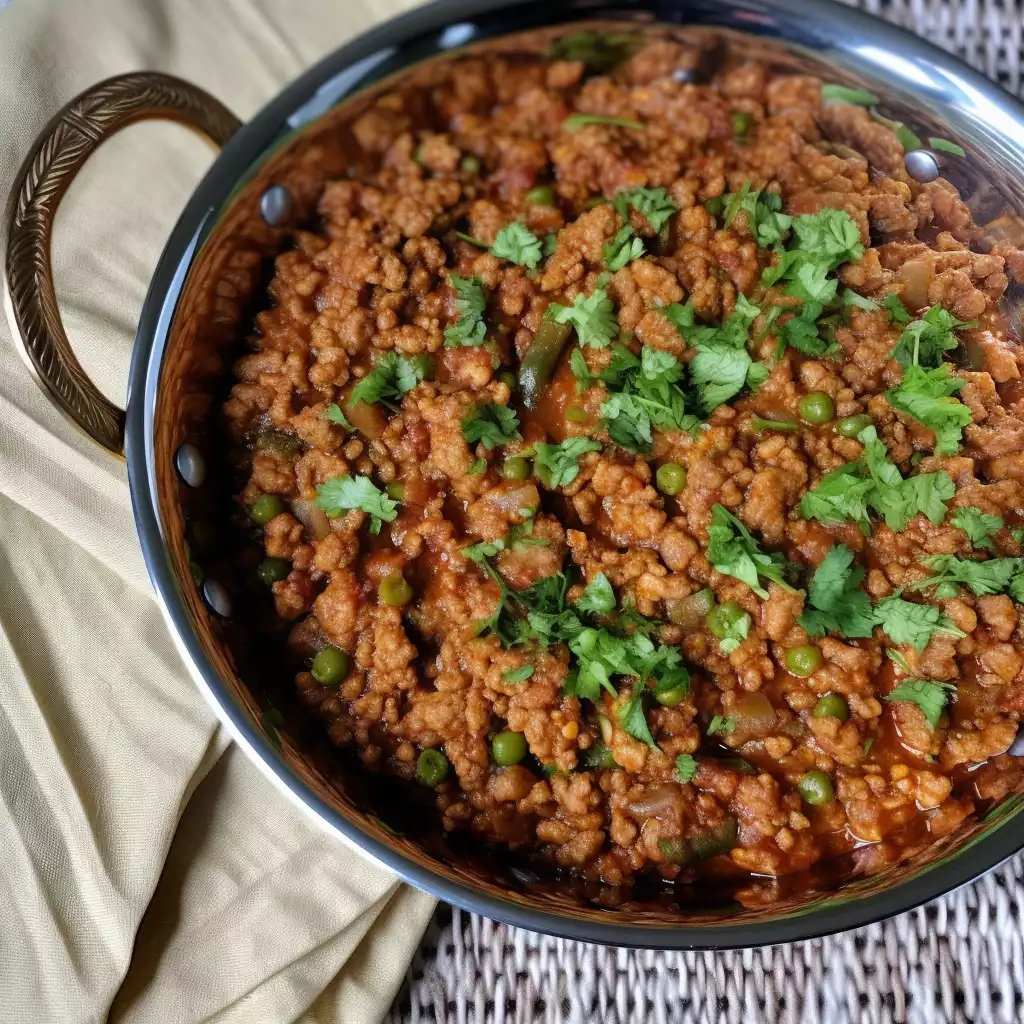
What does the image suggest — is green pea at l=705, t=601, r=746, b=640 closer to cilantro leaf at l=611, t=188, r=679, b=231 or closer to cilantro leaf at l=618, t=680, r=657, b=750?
cilantro leaf at l=618, t=680, r=657, b=750

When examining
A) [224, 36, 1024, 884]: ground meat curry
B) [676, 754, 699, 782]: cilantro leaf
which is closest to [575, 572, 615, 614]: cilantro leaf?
[224, 36, 1024, 884]: ground meat curry

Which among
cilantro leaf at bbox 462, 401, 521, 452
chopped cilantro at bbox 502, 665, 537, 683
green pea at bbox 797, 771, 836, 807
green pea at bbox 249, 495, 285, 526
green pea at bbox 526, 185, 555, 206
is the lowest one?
green pea at bbox 797, 771, 836, 807

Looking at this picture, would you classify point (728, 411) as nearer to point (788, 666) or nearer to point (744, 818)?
point (788, 666)

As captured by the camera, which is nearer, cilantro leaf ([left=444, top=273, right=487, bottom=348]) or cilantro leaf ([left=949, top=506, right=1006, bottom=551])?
cilantro leaf ([left=949, top=506, right=1006, bottom=551])

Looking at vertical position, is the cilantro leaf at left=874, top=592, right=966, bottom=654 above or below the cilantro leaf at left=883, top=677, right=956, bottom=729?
above

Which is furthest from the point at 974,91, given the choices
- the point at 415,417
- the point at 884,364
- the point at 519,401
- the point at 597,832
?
the point at 597,832

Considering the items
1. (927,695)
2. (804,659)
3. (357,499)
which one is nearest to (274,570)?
(357,499)

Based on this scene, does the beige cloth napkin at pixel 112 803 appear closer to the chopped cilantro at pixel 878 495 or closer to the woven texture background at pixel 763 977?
the woven texture background at pixel 763 977
